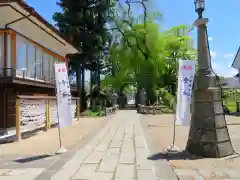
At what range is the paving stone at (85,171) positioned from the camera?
6.51 meters

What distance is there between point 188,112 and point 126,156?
213 cm

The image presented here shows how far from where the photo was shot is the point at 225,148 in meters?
8.29

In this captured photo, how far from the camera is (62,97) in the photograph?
9.61 meters

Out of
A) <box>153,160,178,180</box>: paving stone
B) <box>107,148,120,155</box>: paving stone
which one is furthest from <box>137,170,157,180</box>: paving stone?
<box>107,148,120,155</box>: paving stone

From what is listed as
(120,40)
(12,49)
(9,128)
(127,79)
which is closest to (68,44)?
(12,49)

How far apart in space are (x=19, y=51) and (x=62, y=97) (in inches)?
276

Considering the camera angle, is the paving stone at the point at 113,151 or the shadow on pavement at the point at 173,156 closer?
the shadow on pavement at the point at 173,156

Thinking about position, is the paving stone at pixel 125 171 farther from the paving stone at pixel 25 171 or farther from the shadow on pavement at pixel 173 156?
the paving stone at pixel 25 171

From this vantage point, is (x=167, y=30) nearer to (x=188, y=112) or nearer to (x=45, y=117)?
(x=45, y=117)

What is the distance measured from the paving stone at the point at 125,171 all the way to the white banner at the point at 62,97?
278cm

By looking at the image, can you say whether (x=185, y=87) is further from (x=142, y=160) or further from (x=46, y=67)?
(x=46, y=67)

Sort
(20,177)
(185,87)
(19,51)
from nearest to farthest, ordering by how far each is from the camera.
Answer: (20,177) < (185,87) < (19,51)

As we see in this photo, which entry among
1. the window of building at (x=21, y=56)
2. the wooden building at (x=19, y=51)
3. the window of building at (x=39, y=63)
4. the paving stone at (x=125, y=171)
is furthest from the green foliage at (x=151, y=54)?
the paving stone at (x=125, y=171)

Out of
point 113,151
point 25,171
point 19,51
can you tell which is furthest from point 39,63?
point 25,171
